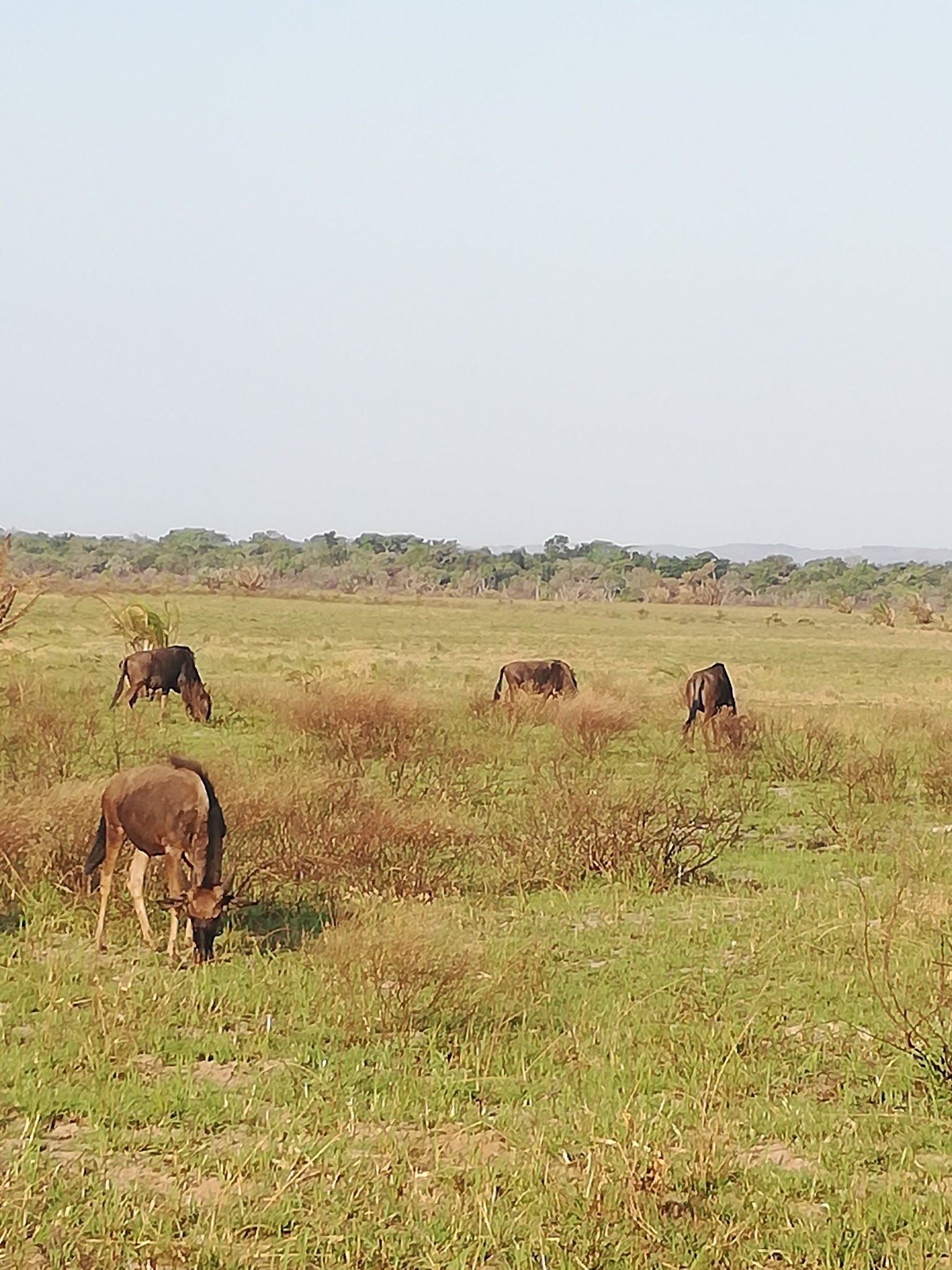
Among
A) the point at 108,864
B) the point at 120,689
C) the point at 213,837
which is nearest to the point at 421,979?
the point at 213,837

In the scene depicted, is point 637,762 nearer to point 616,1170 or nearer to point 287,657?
point 616,1170

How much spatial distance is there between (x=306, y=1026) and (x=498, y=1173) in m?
1.95

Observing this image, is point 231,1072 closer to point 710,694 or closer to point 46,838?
point 46,838

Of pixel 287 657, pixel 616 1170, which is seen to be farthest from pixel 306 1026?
pixel 287 657

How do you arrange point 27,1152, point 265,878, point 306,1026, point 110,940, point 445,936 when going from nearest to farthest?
point 27,1152 → point 306,1026 → point 445,936 → point 110,940 → point 265,878

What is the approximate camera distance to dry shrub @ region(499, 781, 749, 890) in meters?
10.8

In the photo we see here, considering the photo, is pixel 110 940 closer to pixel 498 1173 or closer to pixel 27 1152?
pixel 27 1152

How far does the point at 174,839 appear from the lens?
8.20 m

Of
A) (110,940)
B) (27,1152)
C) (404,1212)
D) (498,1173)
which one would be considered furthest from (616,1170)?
(110,940)

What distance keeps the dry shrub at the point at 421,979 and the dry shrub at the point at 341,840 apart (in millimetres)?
1571

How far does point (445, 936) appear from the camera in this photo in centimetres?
788

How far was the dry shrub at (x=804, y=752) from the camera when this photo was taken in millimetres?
16500

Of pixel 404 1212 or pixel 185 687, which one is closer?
pixel 404 1212

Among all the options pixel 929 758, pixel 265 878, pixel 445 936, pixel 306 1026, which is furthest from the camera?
pixel 929 758
